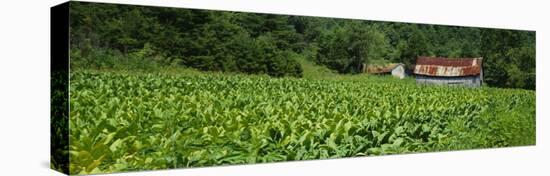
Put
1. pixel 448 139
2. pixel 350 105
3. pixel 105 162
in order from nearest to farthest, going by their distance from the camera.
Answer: pixel 105 162 → pixel 350 105 → pixel 448 139

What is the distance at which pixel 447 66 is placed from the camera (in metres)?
10.4

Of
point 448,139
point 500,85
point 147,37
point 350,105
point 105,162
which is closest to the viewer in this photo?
point 105,162

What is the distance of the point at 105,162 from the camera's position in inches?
292

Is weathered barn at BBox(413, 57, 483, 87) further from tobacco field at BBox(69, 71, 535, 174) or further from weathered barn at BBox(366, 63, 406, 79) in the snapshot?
weathered barn at BBox(366, 63, 406, 79)

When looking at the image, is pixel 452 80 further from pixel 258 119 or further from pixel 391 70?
pixel 258 119

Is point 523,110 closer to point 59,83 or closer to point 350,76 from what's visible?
point 350,76

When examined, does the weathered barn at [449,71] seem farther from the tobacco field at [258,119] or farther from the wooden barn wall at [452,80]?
the tobacco field at [258,119]

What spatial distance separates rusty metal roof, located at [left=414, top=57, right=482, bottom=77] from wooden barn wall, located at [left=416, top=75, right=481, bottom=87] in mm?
57

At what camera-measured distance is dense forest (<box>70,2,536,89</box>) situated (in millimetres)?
7691

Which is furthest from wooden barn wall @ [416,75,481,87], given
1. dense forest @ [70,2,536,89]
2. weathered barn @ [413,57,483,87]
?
dense forest @ [70,2,536,89]

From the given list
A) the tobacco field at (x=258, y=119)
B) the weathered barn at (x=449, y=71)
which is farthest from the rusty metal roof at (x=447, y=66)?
the tobacco field at (x=258, y=119)

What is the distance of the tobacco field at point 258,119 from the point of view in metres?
7.50

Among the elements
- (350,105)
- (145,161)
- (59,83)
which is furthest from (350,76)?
(59,83)

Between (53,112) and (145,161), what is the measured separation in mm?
1134
